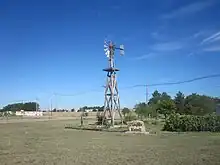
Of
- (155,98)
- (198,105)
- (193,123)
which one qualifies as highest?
(155,98)

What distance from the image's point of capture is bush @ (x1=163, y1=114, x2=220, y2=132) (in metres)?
30.5

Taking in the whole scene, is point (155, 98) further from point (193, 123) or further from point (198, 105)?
point (193, 123)

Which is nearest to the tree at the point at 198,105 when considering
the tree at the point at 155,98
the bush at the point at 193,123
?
the bush at the point at 193,123

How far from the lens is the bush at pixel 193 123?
30.5 meters

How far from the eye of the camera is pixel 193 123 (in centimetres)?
3166

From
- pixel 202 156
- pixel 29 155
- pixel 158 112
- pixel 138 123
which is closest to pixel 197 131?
pixel 138 123

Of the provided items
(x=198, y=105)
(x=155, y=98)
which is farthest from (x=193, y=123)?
(x=155, y=98)

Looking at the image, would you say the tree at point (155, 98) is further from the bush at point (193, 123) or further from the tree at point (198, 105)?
the bush at point (193, 123)

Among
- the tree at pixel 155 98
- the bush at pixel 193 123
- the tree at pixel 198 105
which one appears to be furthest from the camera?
the tree at pixel 155 98

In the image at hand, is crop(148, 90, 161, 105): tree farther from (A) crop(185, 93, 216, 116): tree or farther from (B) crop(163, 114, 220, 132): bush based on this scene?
(B) crop(163, 114, 220, 132): bush

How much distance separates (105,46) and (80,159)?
29023 mm

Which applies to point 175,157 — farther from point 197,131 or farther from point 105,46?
point 105,46

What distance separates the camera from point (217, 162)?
42.3 feet

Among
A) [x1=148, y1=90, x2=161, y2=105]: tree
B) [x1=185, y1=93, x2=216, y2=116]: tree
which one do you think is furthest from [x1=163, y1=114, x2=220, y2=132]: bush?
[x1=148, y1=90, x2=161, y2=105]: tree
